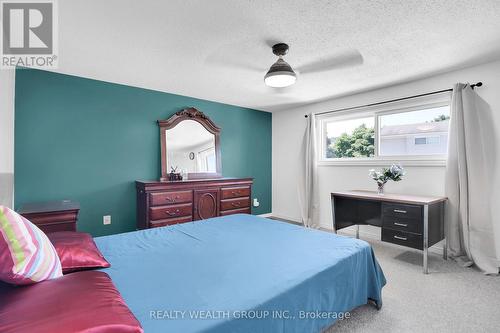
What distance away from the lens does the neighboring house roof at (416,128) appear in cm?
325

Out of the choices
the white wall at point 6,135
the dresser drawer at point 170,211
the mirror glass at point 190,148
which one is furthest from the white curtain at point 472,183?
the white wall at point 6,135

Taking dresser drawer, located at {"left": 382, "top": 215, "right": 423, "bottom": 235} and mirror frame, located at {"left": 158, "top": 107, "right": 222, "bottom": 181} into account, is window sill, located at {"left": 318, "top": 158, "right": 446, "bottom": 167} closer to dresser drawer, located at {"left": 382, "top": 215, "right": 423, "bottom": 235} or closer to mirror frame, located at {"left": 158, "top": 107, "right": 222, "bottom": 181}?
dresser drawer, located at {"left": 382, "top": 215, "right": 423, "bottom": 235}

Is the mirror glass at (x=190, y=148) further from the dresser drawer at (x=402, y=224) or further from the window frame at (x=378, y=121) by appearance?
the dresser drawer at (x=402, y=224)

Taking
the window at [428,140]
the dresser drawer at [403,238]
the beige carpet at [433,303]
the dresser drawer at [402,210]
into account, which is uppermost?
the window at [428,140]

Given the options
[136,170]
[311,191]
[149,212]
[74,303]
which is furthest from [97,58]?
[311,191]

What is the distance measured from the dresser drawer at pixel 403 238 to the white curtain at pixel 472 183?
63cm

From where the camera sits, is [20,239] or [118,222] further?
[118,222]

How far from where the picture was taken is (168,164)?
388 cm

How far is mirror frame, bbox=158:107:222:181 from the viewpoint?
382cm

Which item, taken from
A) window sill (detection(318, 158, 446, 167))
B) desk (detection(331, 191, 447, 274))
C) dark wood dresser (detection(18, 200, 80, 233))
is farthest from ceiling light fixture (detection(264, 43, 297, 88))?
dark wood dresser (detection(18, 200, 80, 233))

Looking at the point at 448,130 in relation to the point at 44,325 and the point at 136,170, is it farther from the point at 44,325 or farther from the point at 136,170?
the point at 136,170

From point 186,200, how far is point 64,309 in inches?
108

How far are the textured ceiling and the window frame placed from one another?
1.21 ft

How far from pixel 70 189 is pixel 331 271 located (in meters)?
3.22
